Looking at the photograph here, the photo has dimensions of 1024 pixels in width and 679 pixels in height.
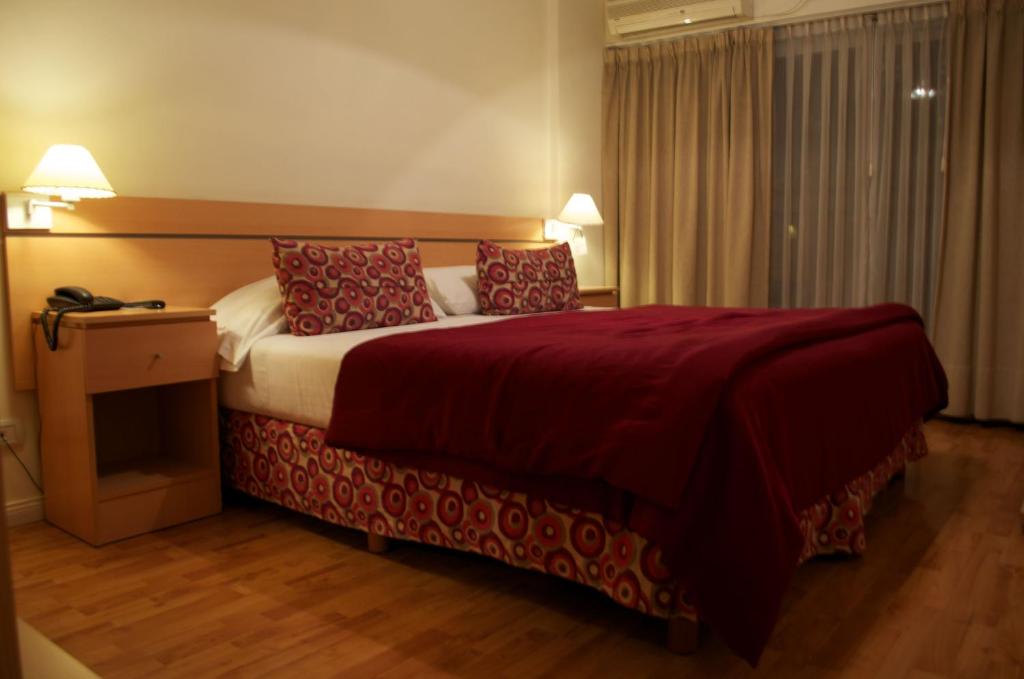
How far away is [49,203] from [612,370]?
1.97 metres

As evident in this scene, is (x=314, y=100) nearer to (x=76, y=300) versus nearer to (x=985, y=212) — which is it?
(x=76, y=300)

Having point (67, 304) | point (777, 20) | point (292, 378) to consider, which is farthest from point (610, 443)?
point (777, 20)

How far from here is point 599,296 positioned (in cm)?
466

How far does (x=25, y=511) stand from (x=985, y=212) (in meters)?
4.40

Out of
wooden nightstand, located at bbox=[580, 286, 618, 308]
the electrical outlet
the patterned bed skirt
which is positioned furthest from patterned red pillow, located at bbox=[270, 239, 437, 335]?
wooden nightstand, located at bbox=[580, 286, 618, 308]

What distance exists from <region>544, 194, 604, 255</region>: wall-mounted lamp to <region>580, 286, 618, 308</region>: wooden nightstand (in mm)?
408

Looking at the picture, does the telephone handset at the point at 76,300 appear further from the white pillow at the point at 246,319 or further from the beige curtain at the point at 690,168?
the beige curtain at the point at 690,168

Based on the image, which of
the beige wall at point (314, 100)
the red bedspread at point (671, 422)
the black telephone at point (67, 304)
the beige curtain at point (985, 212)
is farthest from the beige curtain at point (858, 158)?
the black telephone at point (67, 304)

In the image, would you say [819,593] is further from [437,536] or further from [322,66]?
[322,66]

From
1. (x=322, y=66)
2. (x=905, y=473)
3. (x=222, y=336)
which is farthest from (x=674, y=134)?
(x=222, y=336)

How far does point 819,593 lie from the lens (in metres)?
2.06

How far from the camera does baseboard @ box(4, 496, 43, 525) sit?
261 centimetres

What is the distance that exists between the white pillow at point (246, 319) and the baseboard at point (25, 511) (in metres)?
0.78

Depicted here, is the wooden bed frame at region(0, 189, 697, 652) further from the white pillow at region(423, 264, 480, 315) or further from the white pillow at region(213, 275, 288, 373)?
the white pillow at region(423, 264, 480, 315)
